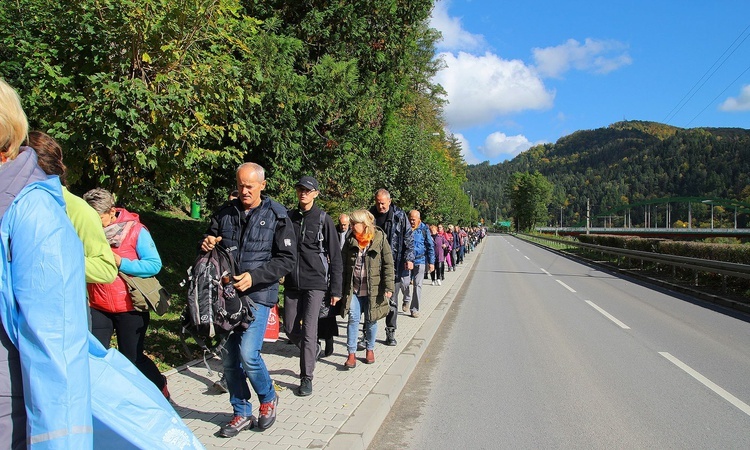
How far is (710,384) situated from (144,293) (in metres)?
5.95

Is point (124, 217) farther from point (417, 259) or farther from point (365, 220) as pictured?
point (417, 259)

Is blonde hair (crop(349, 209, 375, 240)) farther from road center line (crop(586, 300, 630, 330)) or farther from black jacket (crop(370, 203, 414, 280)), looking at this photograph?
road center line (crop(586, 300, 630, 330))

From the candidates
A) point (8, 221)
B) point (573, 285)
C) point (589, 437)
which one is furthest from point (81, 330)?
point (573, 285)

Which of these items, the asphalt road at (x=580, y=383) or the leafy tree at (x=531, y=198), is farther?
the leafy tree at (x=531, y=198)

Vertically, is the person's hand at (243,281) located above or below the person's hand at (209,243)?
below

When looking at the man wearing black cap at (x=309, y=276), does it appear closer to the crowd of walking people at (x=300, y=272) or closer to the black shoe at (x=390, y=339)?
the crowd of walking people at (x=300, y=272)

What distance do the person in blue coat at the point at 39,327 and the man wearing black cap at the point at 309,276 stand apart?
11.0ft

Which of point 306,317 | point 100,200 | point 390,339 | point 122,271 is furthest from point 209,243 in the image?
point 390,339

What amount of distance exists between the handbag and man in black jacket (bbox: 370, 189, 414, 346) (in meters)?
3.81

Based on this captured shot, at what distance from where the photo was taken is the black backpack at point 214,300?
11.9 feet

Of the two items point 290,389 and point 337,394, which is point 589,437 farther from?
point 290,389

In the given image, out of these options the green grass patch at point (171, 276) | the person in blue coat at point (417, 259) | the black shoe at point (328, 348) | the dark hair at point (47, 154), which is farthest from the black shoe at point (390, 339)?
the dark hair at point (47, 154)

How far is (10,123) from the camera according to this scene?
1.65 metres

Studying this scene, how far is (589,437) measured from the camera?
171 inches
